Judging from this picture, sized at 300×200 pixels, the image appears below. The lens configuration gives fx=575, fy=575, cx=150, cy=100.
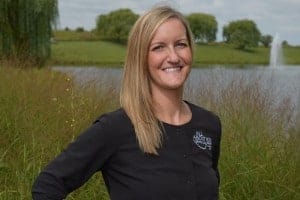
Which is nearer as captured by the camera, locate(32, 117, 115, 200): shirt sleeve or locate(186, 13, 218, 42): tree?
locate(32, 117, 115, 200): shirt sleeve

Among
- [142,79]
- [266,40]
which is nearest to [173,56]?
[142,79]

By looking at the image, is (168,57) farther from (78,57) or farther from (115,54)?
(115,54)

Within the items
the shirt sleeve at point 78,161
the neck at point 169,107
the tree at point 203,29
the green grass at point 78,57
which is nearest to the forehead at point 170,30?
the neck at point 169,107

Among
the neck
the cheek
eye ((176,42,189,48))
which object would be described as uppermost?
eye ((176,42,189,48))

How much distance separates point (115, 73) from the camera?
6.76 meters

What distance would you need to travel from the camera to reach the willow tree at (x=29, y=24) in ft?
47.2

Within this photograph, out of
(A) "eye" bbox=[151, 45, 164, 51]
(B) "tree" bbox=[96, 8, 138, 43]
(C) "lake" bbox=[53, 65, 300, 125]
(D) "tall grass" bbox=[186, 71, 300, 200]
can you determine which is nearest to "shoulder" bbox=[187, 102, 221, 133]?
(A) "eye" bbox=[151, 45, 164, 51]

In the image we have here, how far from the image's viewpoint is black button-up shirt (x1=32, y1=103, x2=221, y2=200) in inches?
69.2

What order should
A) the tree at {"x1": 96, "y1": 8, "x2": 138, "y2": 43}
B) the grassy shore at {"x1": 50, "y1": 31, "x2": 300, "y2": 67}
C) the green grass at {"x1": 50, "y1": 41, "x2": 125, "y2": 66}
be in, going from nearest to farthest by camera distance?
the grassy shore at {"x1": 50, "y1": 31, "x2": 300, "y2": 67}
the green grass at {"x1": 50, "y1": 41, "x2": 125, "y2": 66}
the tree at {"x1": 96, "y1": 8, "x2": 138, "y2": 43}

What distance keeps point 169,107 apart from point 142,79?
134 millimetres

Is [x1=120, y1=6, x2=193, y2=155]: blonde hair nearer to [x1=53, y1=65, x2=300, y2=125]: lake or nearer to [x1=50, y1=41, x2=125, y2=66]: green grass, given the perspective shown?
[x1=50, y1=41, x2=125, y2=66]: green grass

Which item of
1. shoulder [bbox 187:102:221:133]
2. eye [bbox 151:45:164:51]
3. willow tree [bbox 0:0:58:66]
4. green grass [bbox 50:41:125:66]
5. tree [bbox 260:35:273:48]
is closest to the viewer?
eye [bbox 151:45:164:51]

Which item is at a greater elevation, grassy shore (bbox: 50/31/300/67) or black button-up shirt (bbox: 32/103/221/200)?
black button-up shirt (bbox: 32/103/221/200)

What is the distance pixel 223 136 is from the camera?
4.91m
